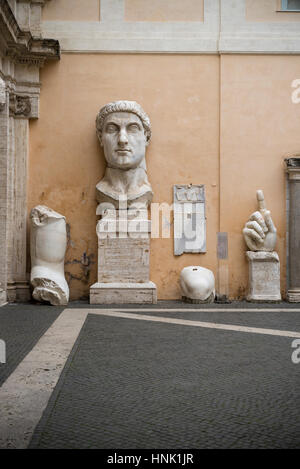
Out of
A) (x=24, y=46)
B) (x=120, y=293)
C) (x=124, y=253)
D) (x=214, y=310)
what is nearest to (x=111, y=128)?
(x=24, y=46)

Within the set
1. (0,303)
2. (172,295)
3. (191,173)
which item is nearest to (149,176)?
(191,173)

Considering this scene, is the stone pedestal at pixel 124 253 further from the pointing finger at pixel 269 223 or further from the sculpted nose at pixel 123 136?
the pointing finger at pixel 269 223

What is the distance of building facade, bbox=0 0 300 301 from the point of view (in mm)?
8141

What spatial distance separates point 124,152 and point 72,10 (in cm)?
244

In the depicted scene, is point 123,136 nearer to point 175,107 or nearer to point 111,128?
point 111,128

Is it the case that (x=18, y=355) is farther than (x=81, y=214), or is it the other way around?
(x=81, y=214)

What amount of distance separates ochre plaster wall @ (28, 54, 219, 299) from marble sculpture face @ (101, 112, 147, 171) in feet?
1.47

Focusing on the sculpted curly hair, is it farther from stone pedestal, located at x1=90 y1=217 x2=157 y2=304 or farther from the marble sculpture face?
stone pedestal, located at x1=90 y1=217 x2=157 y2=304

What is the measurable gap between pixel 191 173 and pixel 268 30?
8.07 feet

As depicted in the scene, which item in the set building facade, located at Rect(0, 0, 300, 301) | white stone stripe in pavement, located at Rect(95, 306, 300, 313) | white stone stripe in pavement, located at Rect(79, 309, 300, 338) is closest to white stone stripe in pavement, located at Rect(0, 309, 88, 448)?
white stone stripe in pavement, located at Rect(79, 309, 300, 338)

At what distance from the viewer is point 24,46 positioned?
7.70m

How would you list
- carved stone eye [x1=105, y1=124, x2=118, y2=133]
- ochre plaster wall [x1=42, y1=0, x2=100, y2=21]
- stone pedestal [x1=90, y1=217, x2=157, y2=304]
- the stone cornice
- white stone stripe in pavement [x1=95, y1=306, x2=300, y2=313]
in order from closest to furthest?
white stone stripe in pavement [x1=95, y1=306, x2=300, y2=313]
the stone cornice
stone pedestal [x1=90, y1=217, x2=157, y2=304]
carved stone eye [x1=105, y1=124, x2=118, y2=133]
ochre plaster wall [x1=42, y1=0, x2=100, y2=21]

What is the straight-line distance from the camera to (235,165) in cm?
824

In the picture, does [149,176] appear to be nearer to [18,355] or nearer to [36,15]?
[36,15]
